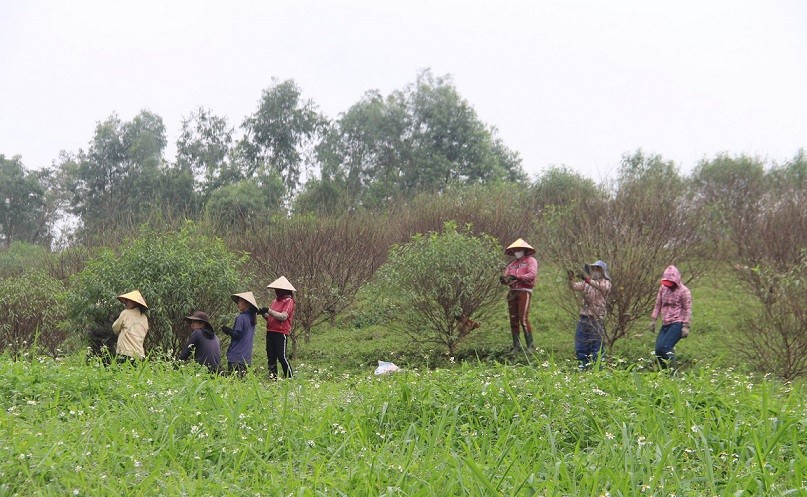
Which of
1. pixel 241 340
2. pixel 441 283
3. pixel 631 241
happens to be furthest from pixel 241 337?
pixel 631 241

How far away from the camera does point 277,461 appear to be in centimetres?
382

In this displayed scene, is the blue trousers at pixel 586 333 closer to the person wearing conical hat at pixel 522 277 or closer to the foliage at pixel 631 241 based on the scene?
the foliage at pixel 631 241

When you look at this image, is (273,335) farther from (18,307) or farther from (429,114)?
(429,114)

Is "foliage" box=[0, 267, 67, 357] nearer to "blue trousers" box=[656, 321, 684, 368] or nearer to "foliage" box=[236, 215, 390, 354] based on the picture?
"foliage" box=[236, 215, 390, 354]

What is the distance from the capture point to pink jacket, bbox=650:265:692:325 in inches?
315

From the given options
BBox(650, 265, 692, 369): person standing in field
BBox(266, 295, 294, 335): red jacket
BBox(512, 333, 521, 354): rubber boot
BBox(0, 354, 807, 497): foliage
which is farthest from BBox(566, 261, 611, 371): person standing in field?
BBox(0, 354, 807, 497): foliage

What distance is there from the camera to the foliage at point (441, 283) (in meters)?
11.1

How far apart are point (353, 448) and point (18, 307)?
9.76m

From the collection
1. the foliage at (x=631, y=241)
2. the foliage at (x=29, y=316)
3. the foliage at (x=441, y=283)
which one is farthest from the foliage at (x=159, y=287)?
the foliage at (x=631, y=241)

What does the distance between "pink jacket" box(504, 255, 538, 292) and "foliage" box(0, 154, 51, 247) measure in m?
34.2

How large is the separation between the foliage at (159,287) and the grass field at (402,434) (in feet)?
14.0

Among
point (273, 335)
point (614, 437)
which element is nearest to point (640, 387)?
point (614, 437)

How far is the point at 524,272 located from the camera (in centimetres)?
1002

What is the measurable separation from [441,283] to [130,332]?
4717 millimetres
